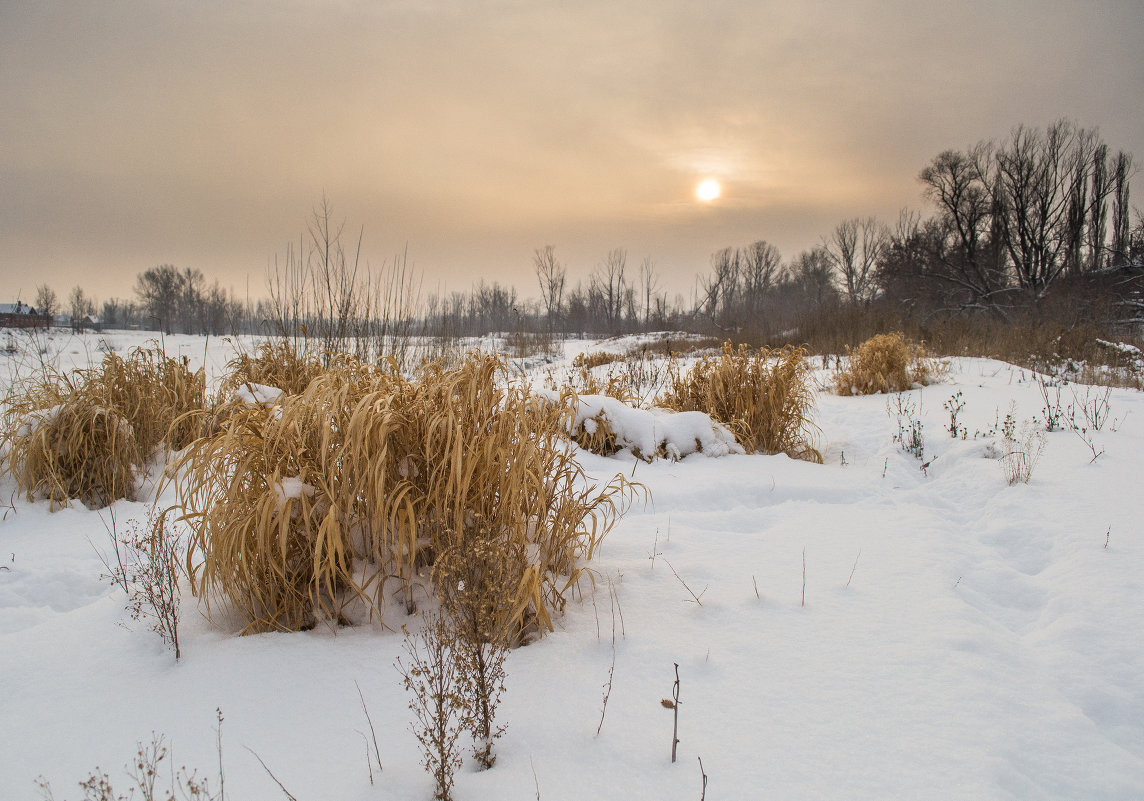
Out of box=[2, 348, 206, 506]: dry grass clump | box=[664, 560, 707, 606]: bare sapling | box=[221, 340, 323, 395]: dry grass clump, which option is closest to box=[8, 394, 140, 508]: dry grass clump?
box=[2, 348, 206, 506]: dry grass clump

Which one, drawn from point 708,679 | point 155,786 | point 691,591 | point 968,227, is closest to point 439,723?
point 155,786

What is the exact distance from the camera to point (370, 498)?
1818 mm

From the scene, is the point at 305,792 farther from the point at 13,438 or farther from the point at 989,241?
the point at 989,241

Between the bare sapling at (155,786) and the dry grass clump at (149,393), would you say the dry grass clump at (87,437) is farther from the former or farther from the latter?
the bare sapling at (155,786)

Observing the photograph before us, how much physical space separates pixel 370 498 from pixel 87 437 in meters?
2.69

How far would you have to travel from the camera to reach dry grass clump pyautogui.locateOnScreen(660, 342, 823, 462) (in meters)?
4.69

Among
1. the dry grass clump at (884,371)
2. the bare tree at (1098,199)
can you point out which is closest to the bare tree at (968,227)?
the bare tree at (1098,199)

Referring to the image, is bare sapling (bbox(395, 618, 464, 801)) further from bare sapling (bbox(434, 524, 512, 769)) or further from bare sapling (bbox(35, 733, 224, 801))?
bare sapling (bbox(35, 733, 224, 801))

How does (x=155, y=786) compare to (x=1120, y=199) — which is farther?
(x=1120, y=199)

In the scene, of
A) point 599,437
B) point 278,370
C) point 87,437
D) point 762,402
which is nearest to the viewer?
point 87,437

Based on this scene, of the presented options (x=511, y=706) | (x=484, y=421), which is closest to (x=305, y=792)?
(x=511, y=706)

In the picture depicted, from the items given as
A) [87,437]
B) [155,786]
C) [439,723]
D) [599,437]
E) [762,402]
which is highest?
[762,402]

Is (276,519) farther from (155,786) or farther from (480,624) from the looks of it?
(480,624)

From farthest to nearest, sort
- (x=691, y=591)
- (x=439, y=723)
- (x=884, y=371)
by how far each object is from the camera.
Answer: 1. (x=884, y=371)
2. (x=691, y=591)
3. (x=439, y=723)
